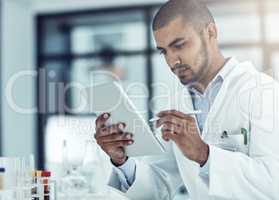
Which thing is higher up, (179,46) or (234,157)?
(179,46)

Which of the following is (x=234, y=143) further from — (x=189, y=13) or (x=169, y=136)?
(x=189, y=13)

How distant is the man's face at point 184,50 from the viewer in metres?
1.26

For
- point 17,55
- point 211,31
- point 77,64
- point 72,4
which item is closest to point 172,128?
point 211,31

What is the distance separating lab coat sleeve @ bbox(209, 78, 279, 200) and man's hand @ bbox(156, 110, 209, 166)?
34 millimetres

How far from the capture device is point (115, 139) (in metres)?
1.32

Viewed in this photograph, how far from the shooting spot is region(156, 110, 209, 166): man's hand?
3.83ft

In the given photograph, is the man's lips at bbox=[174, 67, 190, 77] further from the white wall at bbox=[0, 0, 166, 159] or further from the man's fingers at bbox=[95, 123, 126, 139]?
the white wall at bbox=[0, 0, 166, 159]

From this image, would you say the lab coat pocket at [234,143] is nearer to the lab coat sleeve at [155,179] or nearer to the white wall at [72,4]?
the lab coat sleeve at [155,179]

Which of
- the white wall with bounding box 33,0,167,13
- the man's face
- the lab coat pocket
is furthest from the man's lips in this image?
the white wall with bounding box 33,0,167,13

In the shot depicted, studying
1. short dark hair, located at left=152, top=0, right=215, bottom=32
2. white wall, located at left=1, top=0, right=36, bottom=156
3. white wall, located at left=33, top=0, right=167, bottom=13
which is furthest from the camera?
white wall, located at left=33, top=0, right=167, bottom=13

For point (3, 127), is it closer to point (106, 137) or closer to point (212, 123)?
point (106, 137)

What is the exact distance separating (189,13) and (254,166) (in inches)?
19.4

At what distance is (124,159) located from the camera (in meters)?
1.32

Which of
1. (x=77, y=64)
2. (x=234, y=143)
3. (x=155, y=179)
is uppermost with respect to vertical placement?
(x=77, y=64)
